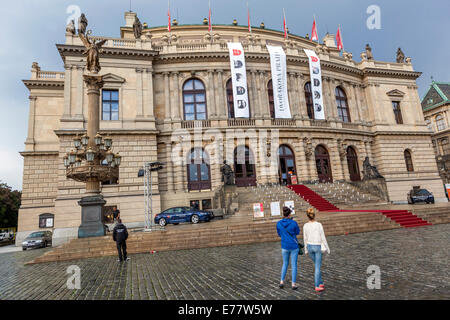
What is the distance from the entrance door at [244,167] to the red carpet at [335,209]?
13.1 feet

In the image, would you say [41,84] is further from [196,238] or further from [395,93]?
[395,93]

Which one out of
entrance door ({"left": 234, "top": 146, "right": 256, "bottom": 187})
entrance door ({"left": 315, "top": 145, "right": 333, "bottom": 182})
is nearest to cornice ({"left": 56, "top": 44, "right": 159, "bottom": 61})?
entrance door ({"left": 234, "top": 146, "right": 256, "bottom": 187})

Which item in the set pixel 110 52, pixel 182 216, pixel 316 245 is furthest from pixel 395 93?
pixel 316 245

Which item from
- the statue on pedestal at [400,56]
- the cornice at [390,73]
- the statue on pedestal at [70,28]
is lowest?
the cornice at [390,73]

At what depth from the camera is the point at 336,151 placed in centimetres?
2864

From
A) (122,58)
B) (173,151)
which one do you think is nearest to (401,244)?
(173,151)

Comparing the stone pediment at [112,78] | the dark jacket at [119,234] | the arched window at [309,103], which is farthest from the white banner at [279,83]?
the dark jacket at [119,234]

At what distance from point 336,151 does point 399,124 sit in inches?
424

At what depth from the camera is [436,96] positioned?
161 ft

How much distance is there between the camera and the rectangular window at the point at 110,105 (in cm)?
2467

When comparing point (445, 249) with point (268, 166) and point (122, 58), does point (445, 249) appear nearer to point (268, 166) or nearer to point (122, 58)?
point (268, 166)

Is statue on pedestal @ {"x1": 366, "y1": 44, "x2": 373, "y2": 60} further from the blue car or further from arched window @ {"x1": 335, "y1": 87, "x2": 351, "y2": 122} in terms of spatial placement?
the blue car

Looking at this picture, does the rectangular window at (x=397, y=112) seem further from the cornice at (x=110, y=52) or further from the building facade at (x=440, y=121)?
the cornice at (x=110, y=52)
